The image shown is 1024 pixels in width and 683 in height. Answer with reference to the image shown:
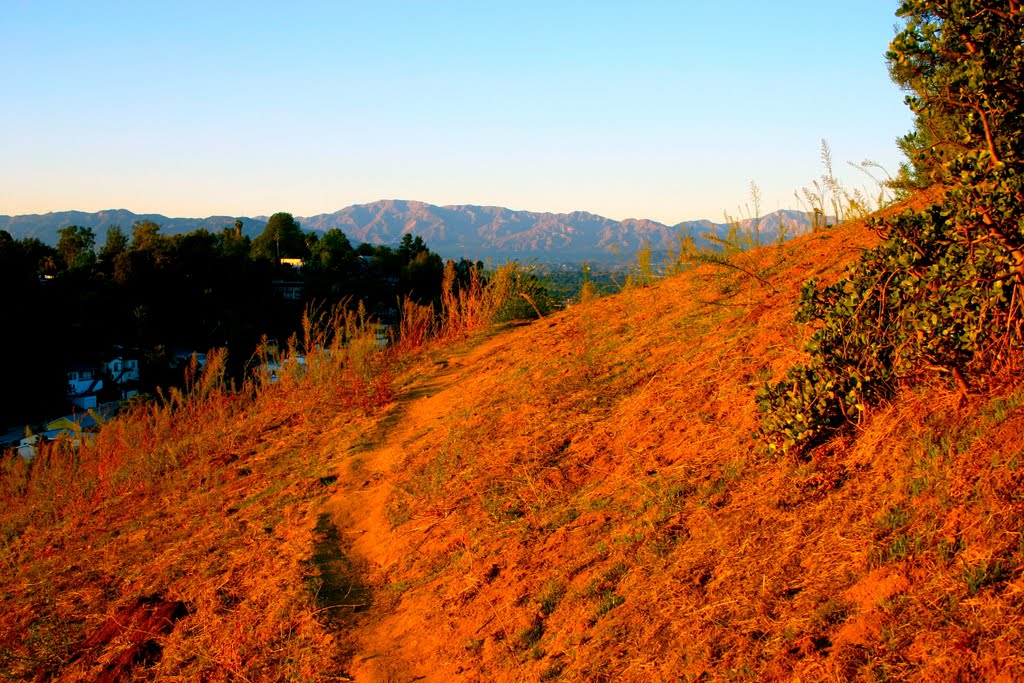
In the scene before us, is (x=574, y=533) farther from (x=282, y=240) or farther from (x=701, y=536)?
(x=282, y=240)

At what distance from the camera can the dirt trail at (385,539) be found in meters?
4.04

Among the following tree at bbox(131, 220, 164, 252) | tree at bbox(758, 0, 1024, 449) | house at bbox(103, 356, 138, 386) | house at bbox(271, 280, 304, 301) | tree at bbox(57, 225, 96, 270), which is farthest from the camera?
tree at bbox(57, 225, 96, 270)

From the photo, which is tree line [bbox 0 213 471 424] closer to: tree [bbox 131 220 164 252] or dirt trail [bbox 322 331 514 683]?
tree [bbox 131 220 164 252]

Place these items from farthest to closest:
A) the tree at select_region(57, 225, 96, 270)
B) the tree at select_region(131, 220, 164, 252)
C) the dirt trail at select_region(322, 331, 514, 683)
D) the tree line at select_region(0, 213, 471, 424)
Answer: the tree at select_region(57, 225, 96, 270)
the tree at select_region(131, 220, 164, 252)
the tree line at select_region(0, 213, 471, 424)
the dirt trail at select_region(322, 331, 514, 683)

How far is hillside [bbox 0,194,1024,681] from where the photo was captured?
9.98 ft

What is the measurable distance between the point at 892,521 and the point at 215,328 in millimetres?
40879

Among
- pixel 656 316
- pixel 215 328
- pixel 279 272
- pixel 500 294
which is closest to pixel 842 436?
pixel 656 316

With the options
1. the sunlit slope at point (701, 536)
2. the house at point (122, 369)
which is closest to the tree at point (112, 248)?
the house at point (122, 369)

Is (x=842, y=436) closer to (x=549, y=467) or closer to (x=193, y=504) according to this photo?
(x=549, y=467)

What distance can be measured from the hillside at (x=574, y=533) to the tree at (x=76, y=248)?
4498cm

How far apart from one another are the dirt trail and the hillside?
0.08 feet

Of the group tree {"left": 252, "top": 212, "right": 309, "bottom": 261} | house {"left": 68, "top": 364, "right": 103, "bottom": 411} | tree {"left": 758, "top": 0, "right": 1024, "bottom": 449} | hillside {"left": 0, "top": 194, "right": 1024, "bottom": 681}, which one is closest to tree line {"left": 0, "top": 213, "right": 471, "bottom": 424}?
house {"left": 68, "top": 364, "right": 103, "bottom": 411}

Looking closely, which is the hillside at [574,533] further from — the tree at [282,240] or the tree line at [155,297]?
the tree at [282,240]

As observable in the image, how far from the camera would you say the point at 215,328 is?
40375 mm
